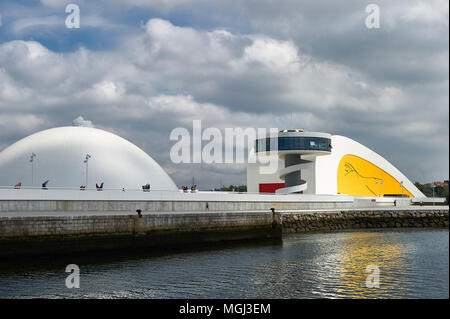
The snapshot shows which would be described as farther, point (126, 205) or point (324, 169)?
point (324, 169)

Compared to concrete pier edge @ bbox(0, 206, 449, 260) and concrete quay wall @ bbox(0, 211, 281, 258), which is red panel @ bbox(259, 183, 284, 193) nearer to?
concrete pier edge @ bbox(0, 206, 449, 260)

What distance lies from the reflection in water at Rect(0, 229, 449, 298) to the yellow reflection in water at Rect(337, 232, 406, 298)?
0.03 m

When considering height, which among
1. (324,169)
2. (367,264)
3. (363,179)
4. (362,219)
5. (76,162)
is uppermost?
(324,169)

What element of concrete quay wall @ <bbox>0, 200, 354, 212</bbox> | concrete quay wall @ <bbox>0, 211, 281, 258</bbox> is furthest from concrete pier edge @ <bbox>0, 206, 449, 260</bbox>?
concrete quay wall @ <bbox>0, 200, 354, 212</bbox>

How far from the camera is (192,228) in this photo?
95.5ft

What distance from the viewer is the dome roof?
42.7 m

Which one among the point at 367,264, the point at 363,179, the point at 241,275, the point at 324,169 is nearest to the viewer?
the point at 241,275

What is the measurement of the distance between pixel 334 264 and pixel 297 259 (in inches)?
91.0

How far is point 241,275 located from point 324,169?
55813 millimetres

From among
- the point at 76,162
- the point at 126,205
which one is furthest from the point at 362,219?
the point at 76,162

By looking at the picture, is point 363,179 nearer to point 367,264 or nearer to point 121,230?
point 367,264

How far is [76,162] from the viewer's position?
43.9 m

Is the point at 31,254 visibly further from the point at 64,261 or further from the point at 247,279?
the point at 247,279
